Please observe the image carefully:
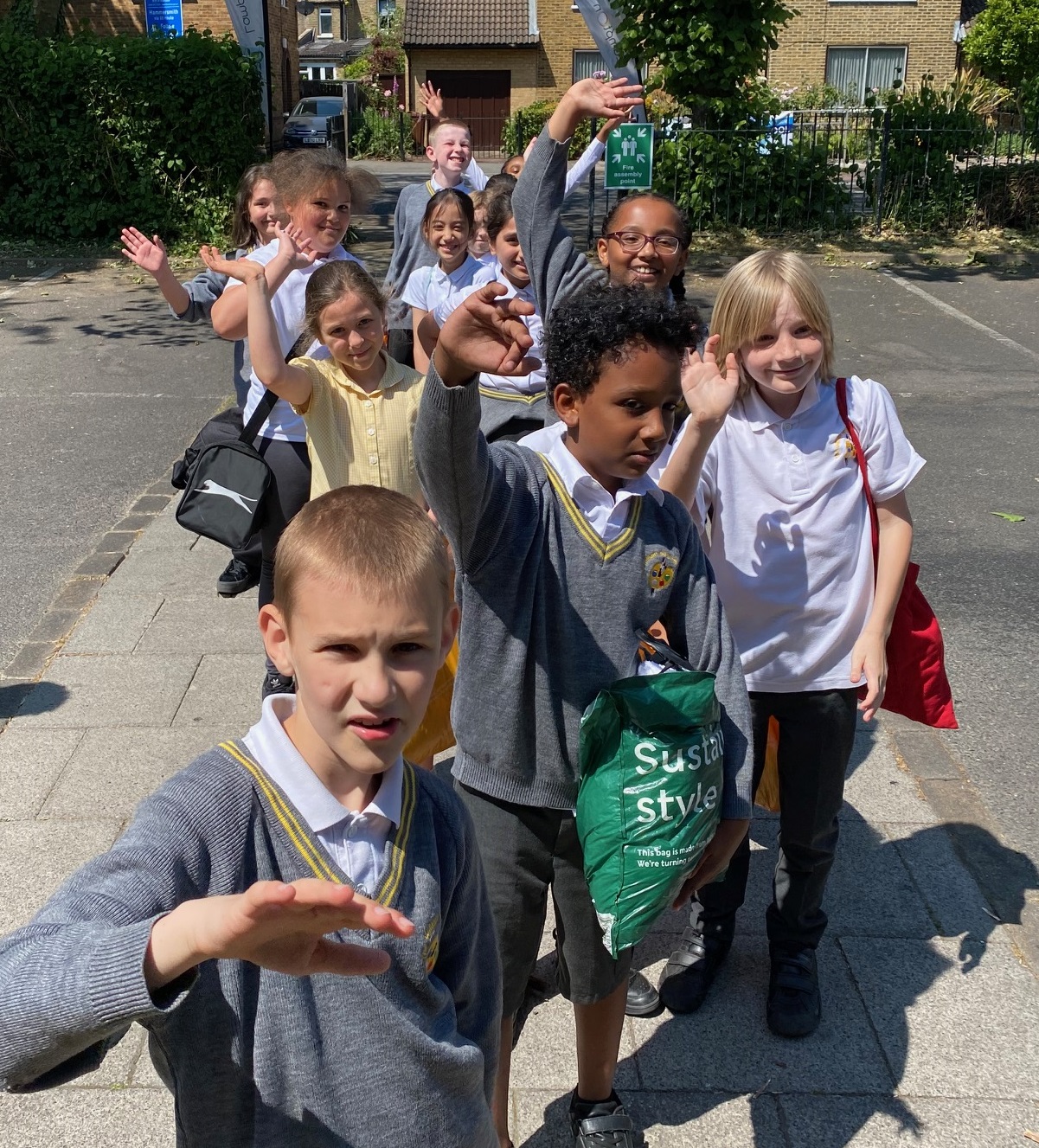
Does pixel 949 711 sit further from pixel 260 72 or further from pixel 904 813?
pixel 260 72

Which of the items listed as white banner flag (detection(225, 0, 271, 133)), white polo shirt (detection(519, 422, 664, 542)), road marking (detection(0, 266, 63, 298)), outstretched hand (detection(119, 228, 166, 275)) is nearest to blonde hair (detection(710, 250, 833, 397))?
white polo shirt (detection(519, 422, 664, 542))

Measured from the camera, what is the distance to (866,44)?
1561 inches

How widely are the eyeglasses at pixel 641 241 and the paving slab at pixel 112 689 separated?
2.46 metres

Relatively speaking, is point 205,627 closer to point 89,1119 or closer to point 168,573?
point 168,573

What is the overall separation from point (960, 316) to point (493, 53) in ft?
114

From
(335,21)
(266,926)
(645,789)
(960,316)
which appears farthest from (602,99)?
(335,21)

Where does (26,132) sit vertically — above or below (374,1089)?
above

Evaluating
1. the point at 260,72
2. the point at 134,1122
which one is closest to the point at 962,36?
the point at 260,72

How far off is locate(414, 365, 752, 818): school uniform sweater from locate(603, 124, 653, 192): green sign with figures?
10.1 metres

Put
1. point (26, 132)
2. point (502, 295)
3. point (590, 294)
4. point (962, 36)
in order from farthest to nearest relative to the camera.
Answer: point (962, 36)
point (26, 132)
point (590, 294)
point (502, 295)

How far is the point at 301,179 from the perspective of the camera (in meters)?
4.33

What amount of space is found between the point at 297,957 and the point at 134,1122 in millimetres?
1798

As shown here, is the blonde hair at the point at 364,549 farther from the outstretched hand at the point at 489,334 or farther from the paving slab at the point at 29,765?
the paving slab at the point at 29,765

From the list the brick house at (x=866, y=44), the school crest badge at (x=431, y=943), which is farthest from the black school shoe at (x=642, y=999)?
the brick house at (x=866, y=44)
